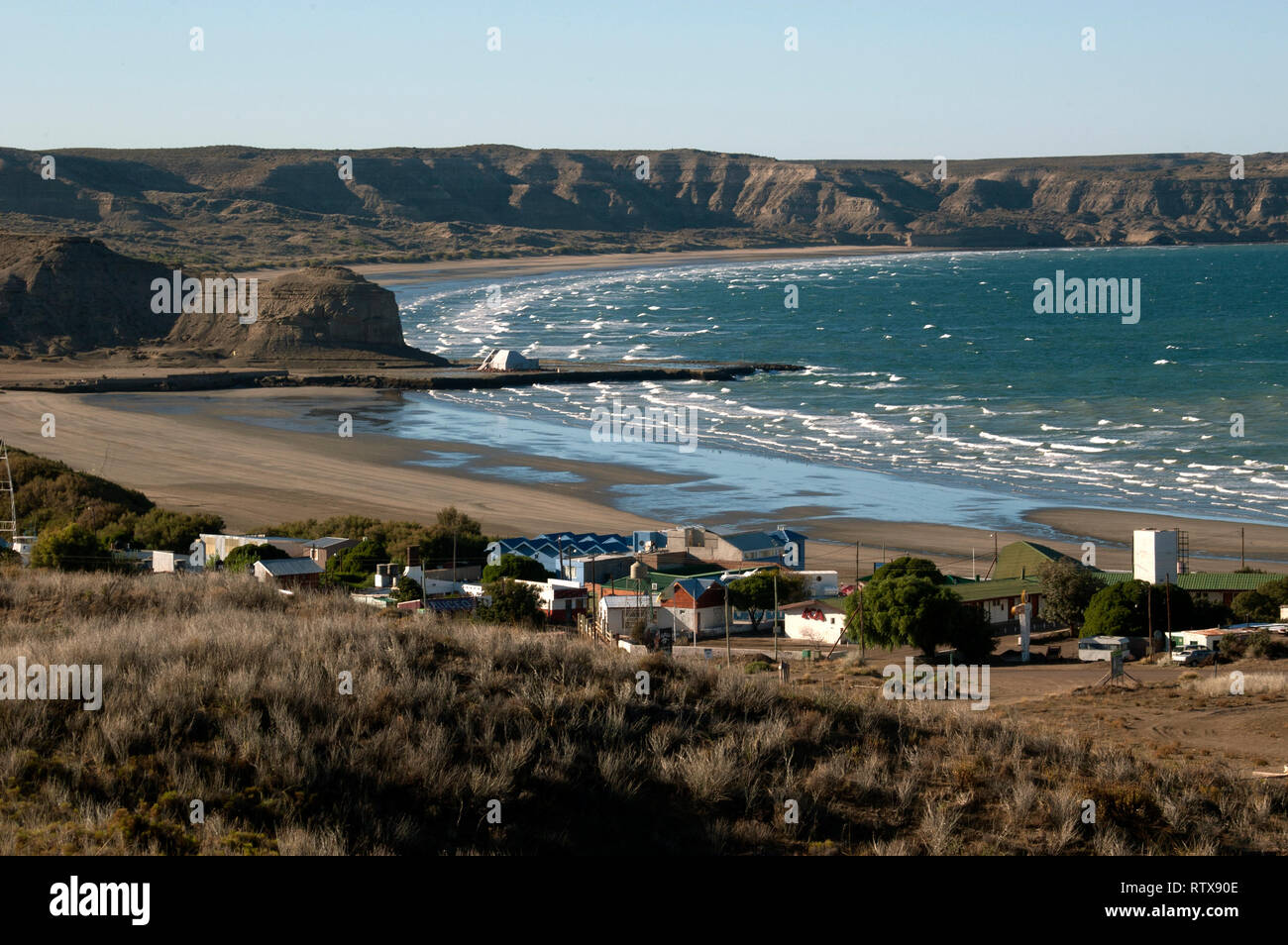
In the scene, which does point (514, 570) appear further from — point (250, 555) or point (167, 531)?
point (167, 531)

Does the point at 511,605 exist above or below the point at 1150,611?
above

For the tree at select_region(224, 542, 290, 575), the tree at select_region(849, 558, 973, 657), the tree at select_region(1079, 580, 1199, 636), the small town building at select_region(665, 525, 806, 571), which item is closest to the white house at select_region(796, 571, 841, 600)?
the small town building at select_region(665, 525, 806, 571)

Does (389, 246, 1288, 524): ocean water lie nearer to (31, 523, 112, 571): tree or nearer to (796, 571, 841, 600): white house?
(796, 571, 841, 600): white house

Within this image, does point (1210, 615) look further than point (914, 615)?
Yes

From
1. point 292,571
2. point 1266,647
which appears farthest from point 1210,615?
point 292,571

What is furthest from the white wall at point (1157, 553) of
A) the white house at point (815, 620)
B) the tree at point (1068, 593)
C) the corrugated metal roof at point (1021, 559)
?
the white house at point (815, 620)
